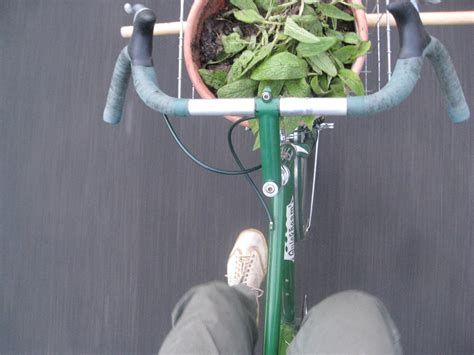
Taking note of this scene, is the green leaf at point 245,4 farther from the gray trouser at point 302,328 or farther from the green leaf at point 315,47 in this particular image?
the gray trouser at point 302,328

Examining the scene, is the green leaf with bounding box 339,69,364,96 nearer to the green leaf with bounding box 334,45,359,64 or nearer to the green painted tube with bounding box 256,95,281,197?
the green leaf with bounding box 334,45,359,64

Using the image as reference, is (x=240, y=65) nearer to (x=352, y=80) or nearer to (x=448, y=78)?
(x=352, y=80)

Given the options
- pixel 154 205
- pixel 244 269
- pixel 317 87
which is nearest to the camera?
pixel 317 87

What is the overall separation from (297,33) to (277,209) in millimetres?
235

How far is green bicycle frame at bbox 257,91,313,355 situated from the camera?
1.54ft

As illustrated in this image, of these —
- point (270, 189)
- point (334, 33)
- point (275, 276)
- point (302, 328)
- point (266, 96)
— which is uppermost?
point (334, 33)

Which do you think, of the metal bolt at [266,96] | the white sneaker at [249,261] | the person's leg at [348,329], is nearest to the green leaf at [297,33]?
the metal bolt at [266,96]

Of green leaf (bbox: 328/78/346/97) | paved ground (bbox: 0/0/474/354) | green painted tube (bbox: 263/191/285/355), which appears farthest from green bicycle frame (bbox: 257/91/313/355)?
paved ground (bbox: 0/0/474/354)

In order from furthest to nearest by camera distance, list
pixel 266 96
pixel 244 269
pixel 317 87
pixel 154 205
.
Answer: pixel 154 205 → pixel 244 269 → pixel 317 87 → pixel 266 96

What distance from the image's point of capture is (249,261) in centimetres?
105

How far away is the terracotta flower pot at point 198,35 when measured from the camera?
554 mm

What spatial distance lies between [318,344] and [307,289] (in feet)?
1.89

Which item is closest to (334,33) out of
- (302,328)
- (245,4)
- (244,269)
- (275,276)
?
(245,4)

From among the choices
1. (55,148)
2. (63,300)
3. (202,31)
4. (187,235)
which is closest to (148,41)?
(202,31)
